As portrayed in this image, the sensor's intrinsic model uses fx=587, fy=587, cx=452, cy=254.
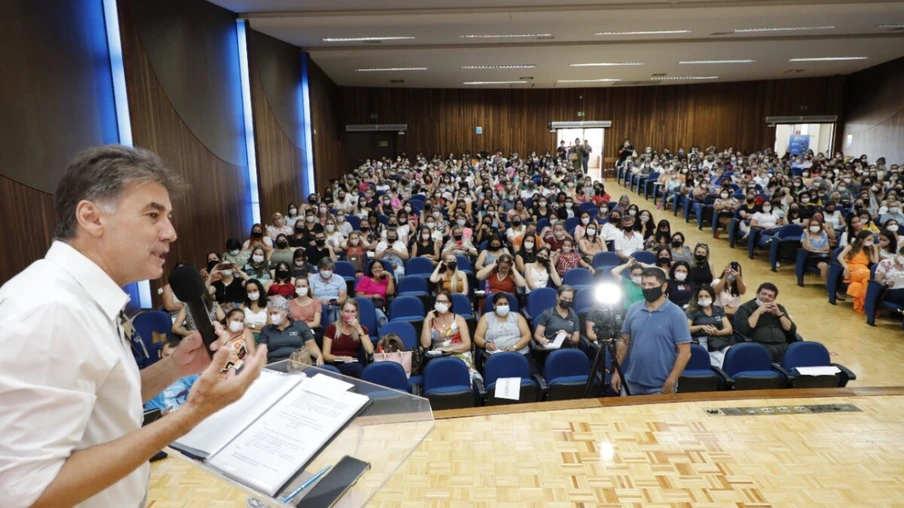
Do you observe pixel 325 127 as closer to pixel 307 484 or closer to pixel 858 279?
pixel 858 279

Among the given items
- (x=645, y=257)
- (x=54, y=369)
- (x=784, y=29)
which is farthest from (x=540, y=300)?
(x=784, y=29)

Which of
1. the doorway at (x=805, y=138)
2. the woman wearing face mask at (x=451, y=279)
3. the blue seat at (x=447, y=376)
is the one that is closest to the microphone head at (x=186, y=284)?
the blue seat at (x=447, y=376)

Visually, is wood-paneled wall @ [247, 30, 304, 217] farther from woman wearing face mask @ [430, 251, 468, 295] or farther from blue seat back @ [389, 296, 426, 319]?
blue seat back @ [389, 296, 426, 319]

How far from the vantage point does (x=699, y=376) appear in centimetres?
525

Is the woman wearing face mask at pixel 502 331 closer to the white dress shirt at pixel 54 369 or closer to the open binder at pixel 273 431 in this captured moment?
the open binder at pixel 273 431

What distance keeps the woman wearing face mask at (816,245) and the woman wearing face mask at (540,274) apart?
483 cm

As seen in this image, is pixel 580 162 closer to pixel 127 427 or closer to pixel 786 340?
pixel 786 340

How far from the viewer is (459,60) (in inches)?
677

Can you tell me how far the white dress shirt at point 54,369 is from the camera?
101 centimetres

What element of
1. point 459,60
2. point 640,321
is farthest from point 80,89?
point 459,60

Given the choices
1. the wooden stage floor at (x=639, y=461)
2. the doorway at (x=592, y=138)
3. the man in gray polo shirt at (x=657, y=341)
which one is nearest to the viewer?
the wooden stage floor at (x=639, y=461)

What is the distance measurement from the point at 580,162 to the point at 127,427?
2280 centimetres

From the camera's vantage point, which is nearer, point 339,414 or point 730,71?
point 339,414

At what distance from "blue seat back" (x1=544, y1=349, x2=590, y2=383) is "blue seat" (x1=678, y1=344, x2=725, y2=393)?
847 mm
